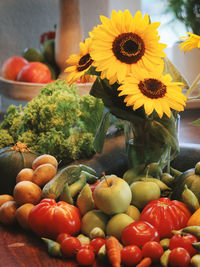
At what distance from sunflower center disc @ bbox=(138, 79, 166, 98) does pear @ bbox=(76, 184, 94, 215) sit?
0.83 feet

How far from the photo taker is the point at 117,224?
0.86m

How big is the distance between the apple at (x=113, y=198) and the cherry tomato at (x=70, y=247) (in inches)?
4.2

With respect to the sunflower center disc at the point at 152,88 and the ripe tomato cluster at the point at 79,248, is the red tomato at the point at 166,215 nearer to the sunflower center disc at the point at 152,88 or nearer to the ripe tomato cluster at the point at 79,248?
the ripe tomato cluster at the point at 79,248

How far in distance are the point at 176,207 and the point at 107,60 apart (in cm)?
36

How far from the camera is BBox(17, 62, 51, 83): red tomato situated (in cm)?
176

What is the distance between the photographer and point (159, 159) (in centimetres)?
102

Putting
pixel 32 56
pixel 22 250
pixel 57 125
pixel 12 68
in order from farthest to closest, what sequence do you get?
pixel 32 56 → pixel 12 68 → pixel 57 125 → pixel 22 250

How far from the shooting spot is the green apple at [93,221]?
0.89 metres

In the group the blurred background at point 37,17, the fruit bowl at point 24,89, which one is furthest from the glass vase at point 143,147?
the blurred background at point 37,17

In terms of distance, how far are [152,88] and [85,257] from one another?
38 centimetres

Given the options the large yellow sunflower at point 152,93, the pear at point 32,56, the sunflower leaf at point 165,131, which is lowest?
the sunflower leaf at point 165,131

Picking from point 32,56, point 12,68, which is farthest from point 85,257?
point 32,56

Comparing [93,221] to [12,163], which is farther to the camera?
[12,163]

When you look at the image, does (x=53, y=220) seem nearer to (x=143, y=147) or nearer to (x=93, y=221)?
(x=93, y=221)
